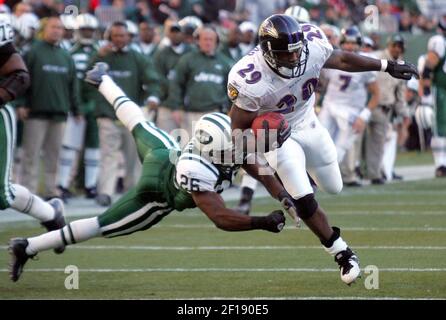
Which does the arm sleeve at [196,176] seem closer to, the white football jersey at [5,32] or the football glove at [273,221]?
the football glove at [273,221]

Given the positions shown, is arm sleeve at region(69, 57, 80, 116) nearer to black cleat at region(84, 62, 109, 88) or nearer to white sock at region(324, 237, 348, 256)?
black cleat at region(84, 62, 109, 88)

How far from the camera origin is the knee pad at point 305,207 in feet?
23.1

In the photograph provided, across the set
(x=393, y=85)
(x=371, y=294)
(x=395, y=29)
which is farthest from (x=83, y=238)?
(x=395, y=29)

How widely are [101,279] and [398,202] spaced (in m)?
5.05

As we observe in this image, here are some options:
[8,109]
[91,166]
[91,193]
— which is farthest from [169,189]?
[91,166]

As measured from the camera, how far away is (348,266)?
672 cm

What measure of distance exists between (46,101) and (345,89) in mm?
3249

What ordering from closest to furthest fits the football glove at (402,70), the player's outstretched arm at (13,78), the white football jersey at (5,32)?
the football glove at (402,70)
the player's outstretched arm at (13,78)
the white football jersey at (5,32)

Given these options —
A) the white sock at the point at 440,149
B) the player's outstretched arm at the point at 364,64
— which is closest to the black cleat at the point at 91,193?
the white sock at the point at 440,149

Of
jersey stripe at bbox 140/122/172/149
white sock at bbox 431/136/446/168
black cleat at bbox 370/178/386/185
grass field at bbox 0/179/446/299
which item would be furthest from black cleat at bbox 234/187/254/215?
white sock at bbox 431/136/446/168

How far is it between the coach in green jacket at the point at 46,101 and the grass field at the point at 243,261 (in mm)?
1561

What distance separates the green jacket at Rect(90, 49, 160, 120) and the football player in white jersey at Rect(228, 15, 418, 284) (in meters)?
4.37

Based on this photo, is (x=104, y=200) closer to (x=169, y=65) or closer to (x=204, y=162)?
(x=169, y=65)

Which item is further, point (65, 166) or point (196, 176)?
point (65, 166)
